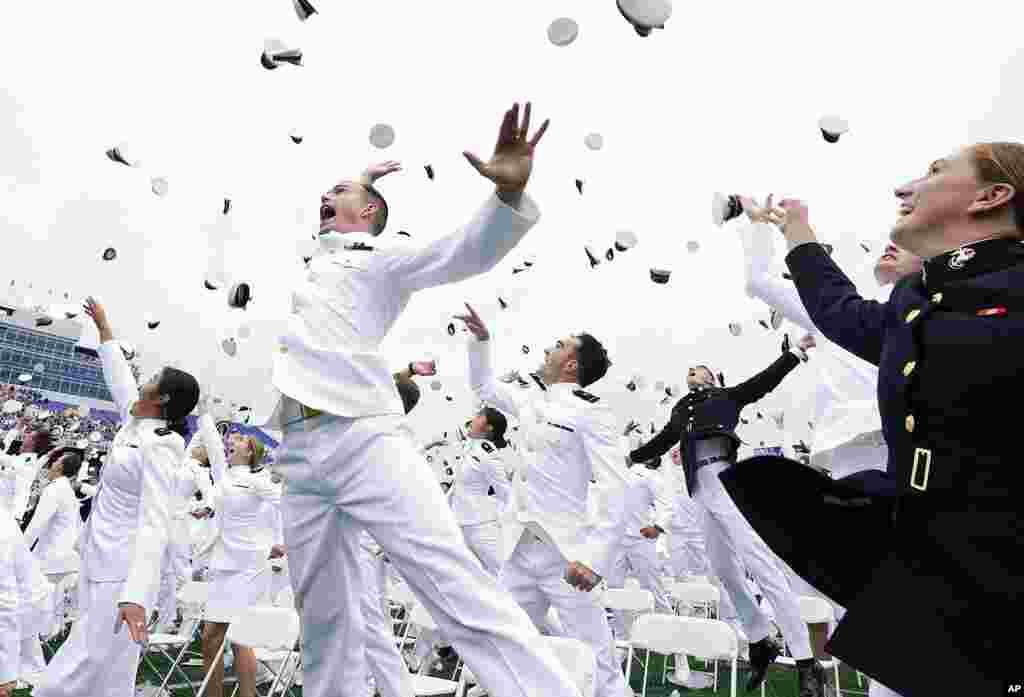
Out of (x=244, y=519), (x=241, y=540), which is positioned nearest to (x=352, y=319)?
(x=241, y=540)

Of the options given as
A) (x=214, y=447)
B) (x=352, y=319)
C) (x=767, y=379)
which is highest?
(x=352, y=319)

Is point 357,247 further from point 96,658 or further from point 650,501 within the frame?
point 650,501

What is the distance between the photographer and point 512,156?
7.39ft

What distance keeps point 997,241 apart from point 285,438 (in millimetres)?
2423

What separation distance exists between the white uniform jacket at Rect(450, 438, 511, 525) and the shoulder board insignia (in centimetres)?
712

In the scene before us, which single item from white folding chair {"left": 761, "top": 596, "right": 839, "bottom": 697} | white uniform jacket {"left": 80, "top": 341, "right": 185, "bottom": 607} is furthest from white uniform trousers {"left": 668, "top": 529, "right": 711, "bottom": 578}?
white uniform jacket {"left": 80, "top": 341, "right": 185, "bottom": 607}

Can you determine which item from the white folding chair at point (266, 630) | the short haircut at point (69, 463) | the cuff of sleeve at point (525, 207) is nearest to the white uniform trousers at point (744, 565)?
the white folding chair at point (266, 630)

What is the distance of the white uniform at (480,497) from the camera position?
9.84m

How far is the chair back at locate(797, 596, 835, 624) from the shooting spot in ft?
18.9

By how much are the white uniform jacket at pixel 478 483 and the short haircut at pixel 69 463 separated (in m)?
5.07

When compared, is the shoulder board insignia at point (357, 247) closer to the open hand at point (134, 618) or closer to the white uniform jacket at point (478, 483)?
the open hand at point (134, 618)

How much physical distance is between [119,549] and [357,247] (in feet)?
8.89

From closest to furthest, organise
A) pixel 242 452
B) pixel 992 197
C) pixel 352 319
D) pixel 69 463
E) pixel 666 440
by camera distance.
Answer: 1. pixel 992 197
2. pixel 352 319
3. pixel 666 440
4. pixel 242 452
5. pixel 69 463

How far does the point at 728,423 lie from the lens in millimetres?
6363
